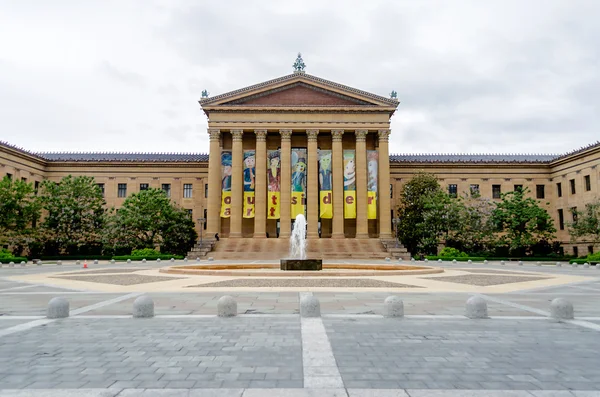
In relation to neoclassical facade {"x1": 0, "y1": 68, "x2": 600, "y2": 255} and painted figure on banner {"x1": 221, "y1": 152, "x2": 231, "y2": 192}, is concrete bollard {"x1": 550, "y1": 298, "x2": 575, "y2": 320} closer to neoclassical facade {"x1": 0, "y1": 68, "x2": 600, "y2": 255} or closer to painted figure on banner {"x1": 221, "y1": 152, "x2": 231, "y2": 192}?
neoclassical facade {"x1": 0, "y1": 68, "x2": 600, "y2": 255}

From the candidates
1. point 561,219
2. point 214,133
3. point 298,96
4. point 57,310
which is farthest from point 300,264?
point 561,219

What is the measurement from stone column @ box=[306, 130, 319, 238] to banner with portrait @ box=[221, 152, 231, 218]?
32.6 feet

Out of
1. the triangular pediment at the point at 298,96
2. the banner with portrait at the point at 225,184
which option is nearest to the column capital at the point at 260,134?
the triangular pediment at the point at 298,96

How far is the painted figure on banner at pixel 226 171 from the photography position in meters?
57.1

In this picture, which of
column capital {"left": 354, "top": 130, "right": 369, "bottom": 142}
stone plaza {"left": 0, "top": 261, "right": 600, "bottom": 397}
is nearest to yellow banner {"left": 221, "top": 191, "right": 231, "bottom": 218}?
column capital {"left": 354, "top": 130, "right": 369, "bottom": 142}

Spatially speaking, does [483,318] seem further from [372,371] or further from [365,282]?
[365,282]

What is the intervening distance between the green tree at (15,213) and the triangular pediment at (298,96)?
22870 millimetres

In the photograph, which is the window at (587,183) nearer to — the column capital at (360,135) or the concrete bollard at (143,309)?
the column capital at (360,135)

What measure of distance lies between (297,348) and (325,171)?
161 feet

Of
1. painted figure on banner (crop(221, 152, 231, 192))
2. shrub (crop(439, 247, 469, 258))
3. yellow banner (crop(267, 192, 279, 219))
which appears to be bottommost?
shrub (crop(439, 247, 469, 258))

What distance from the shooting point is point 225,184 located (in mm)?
57125

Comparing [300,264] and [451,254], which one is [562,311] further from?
[451,254]

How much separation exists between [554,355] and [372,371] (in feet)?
11.2

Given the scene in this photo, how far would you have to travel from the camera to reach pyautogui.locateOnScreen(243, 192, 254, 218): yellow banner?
5653 cm
